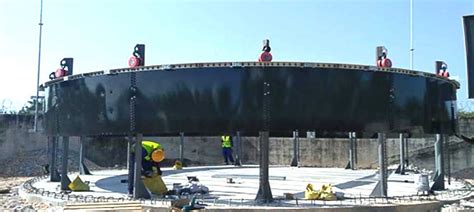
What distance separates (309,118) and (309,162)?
16.7m

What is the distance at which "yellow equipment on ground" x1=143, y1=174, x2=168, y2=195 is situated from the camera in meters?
10.5

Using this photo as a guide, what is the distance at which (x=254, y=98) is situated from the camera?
30.8 ft

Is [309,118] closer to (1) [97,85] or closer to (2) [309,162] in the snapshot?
(1) [97,85]

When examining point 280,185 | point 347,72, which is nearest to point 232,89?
point 347,72

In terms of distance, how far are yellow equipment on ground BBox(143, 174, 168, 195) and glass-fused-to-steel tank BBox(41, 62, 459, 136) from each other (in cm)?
130

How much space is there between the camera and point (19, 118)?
82.6 feet

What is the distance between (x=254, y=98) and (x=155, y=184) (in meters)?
3.20

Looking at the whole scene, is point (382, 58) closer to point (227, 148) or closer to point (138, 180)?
point (138, 180)

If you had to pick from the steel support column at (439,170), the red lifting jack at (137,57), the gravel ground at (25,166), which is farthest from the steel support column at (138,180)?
the gravel ground at (25,166)

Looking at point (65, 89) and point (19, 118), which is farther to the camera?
point (19, 118)

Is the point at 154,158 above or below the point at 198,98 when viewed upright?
below

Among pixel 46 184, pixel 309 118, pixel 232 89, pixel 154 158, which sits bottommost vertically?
pixel 46 184

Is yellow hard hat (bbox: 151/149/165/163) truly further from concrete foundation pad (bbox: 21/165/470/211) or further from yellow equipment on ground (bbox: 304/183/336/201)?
yellow equipment on ground (bbox: 304/183/336/201)

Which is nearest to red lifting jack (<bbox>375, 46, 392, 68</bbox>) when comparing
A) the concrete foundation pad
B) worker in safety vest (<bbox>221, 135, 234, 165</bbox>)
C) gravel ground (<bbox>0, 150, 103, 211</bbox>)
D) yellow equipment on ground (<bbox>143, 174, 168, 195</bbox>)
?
the concrete foundation pad
